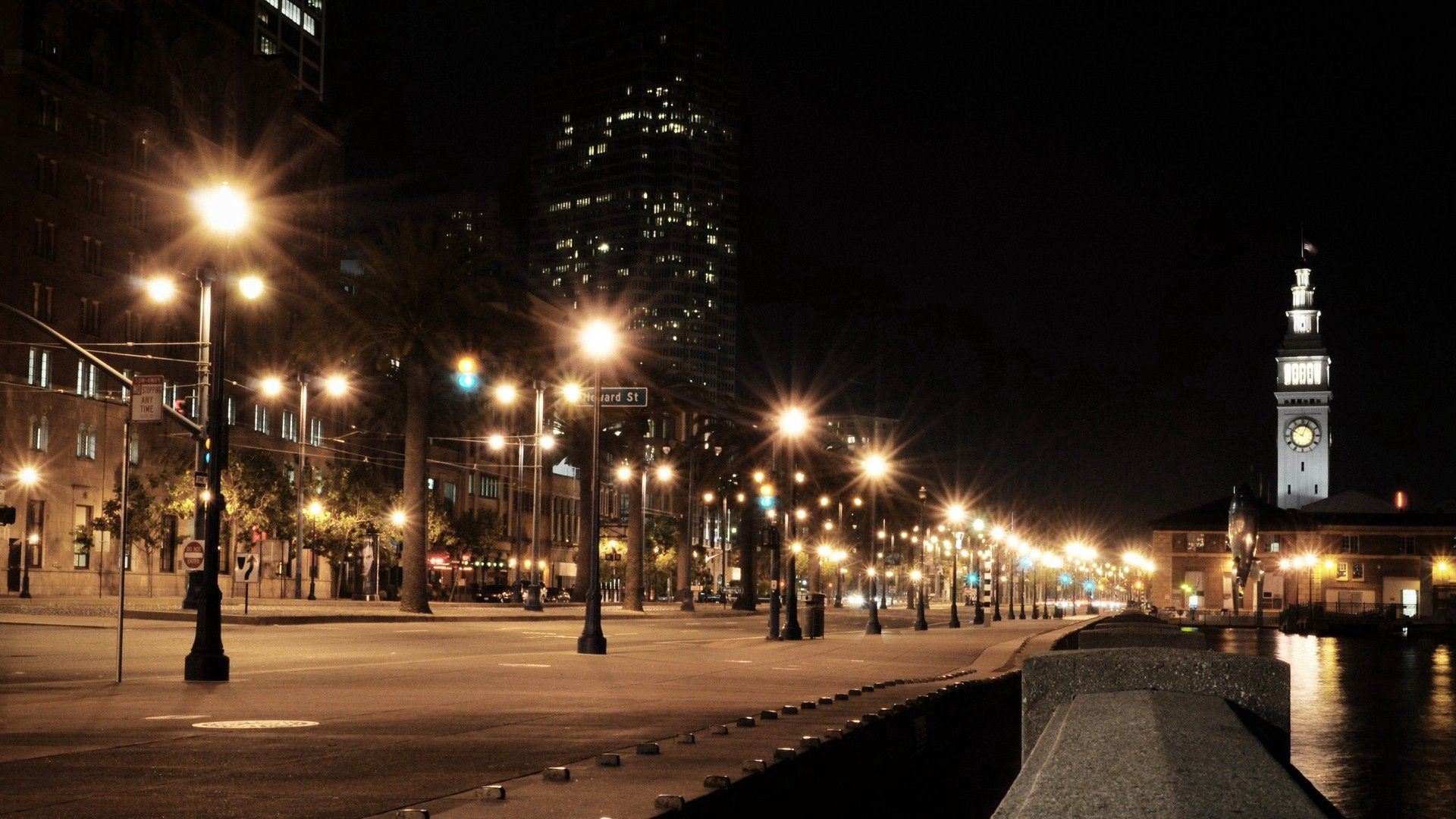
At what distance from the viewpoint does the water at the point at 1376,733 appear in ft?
46.6

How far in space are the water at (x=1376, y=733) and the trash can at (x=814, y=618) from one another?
12132 millimetres

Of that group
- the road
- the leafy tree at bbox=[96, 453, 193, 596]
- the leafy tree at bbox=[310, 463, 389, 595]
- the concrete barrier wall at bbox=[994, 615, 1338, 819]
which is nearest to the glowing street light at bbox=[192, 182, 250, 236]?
the road

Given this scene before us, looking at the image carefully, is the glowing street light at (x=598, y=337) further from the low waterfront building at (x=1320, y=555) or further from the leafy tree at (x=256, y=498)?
the low waterfront building at (x=1320, y=555)

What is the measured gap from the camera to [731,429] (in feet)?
283

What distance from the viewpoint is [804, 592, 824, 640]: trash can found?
155 ft

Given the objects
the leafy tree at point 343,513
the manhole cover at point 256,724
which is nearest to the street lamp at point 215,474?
the manhole cover at point 256,724

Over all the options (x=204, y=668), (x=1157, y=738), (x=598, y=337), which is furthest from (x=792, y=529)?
(x=1157, y=738)

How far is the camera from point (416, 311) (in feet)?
177

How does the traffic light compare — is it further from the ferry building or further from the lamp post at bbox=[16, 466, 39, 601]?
the ferry building

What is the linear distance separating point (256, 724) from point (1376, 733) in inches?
528

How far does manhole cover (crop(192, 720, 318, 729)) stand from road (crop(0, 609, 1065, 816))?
0.61 feet

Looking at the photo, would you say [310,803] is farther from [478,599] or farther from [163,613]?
[478,599]

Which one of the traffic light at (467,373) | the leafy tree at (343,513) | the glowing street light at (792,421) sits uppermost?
the traffic light at (467,373)

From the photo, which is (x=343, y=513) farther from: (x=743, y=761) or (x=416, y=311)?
(x=743, y=761)
